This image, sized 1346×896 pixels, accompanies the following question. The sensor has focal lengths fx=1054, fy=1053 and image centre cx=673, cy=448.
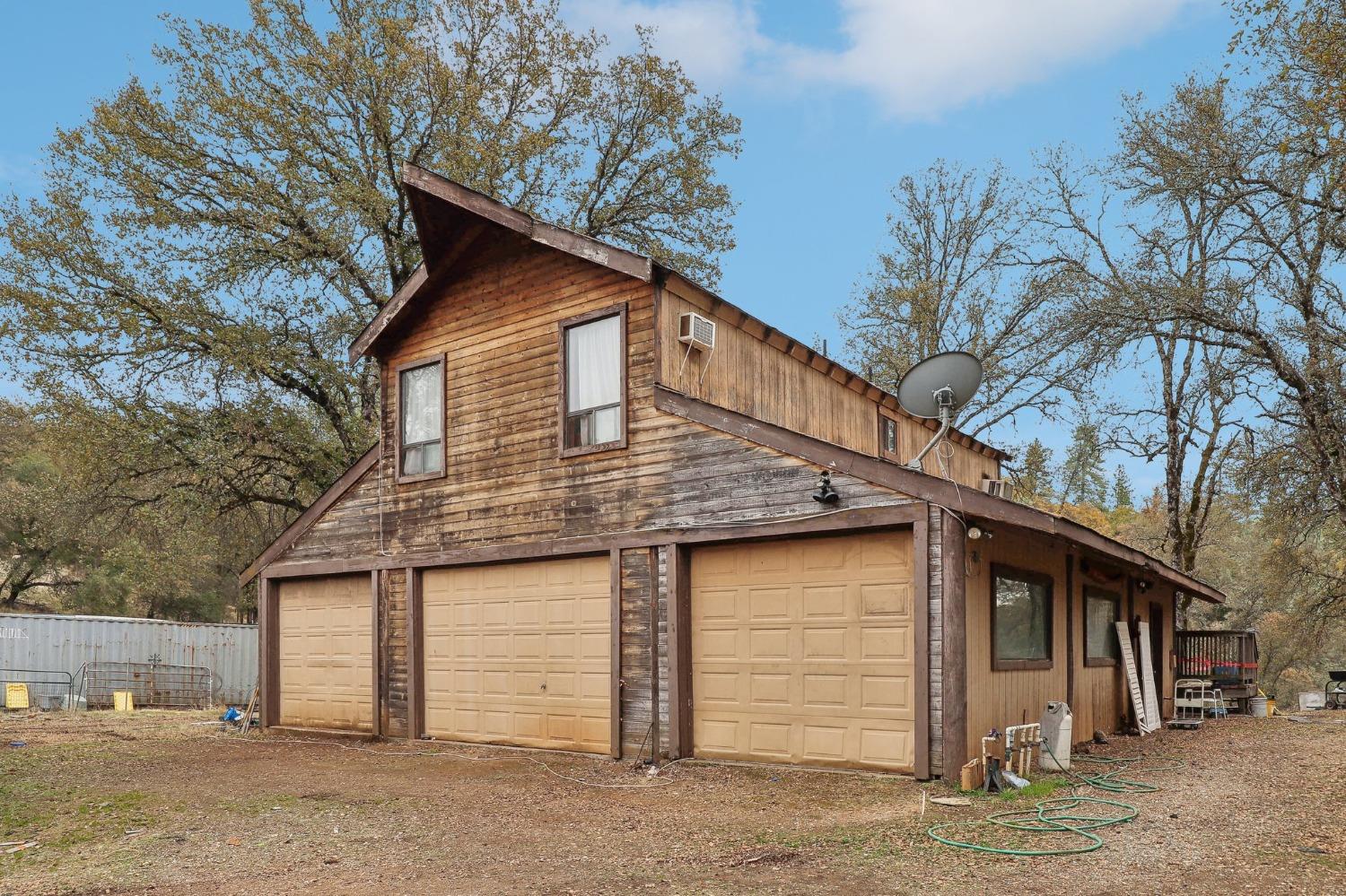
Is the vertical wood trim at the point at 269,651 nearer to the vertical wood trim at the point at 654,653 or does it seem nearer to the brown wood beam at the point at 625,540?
the brown wood beam at the point at 625,540

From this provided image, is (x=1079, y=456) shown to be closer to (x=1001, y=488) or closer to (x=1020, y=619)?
(x=1001, y=488)

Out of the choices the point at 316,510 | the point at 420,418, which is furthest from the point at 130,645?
the point at 420,418

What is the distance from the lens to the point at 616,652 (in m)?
12.2

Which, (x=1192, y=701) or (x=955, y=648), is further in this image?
(x=1192, y=701)

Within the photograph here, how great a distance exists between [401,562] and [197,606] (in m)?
33.4

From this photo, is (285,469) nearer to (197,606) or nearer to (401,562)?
(401,562)

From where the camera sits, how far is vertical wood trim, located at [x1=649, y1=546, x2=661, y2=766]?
11.7m

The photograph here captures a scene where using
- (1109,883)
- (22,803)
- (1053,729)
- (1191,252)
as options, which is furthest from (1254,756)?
(1191,252)

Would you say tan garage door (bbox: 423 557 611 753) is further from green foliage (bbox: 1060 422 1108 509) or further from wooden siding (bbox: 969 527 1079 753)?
green foliage (bbox: 1060 422 1108 509)

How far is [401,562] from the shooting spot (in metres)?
14.7

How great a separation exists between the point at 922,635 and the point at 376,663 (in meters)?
8.29

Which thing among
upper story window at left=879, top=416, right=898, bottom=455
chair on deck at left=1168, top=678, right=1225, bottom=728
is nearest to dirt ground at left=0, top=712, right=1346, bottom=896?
chair on deck at left=1168, top=678, right=1225, bottom=728

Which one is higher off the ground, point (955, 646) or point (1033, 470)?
point (1033, 470)

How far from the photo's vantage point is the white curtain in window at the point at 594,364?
1260cm
